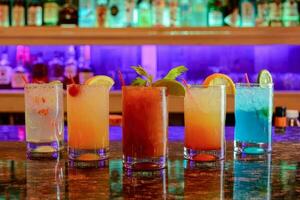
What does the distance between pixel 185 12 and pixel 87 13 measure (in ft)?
1.83

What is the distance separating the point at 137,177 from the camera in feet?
3.08

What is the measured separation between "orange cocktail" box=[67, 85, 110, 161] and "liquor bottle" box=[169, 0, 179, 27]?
1988 mm

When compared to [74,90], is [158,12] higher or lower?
higher

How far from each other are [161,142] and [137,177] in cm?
9

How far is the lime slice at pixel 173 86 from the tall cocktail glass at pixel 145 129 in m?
0.02

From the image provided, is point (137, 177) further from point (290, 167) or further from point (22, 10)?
point (22, 10)

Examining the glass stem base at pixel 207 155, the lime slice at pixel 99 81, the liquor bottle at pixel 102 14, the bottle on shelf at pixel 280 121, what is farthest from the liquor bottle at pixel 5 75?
the glass stem base at pixel 207 155

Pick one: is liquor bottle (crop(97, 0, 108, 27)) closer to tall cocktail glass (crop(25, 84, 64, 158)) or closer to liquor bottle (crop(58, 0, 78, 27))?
liquor bottle (crop(58, 0, 78, 27))

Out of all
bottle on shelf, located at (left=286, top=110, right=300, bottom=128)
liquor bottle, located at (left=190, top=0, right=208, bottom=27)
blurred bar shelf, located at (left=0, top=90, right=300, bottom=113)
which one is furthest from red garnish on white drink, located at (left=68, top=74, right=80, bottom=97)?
liquor bottle, located at (left=190, top=0, right=208, bottom=27)

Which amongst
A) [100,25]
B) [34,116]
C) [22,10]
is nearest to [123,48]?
[100,25]

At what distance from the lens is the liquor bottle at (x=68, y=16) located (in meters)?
3.07

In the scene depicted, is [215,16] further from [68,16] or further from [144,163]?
[144,163]

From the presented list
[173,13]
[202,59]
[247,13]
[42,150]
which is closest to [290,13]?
[247,13]

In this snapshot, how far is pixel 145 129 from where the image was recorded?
1001 mm
